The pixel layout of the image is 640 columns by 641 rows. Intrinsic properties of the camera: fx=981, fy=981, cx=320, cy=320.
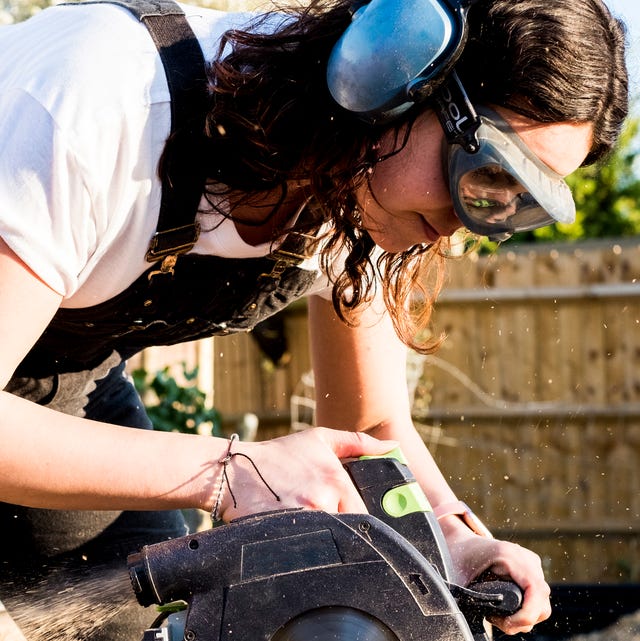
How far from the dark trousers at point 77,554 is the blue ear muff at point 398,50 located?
997 millimetres

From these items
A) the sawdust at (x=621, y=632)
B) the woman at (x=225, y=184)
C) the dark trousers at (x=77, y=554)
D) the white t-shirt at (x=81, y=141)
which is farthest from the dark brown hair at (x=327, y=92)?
the sawdust at (x=621, y=632)

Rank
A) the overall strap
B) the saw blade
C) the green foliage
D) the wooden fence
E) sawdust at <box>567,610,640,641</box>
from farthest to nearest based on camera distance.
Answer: the wooden fence, the green foliage, sawdust at <box>567,610,640,641</box>, the overall strap, the saw blade

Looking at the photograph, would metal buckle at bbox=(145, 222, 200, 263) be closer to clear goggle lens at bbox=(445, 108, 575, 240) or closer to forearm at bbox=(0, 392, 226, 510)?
forearm at bbox=(0, 392, 226, 510)

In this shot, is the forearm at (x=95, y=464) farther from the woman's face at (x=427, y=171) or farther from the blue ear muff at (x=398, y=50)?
the blue ear muff at (x=398, y=50)

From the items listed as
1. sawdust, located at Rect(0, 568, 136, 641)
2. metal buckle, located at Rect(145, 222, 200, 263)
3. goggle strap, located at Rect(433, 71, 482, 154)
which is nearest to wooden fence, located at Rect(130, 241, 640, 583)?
sawdust, located at Rect(0, 568, 136, 641)

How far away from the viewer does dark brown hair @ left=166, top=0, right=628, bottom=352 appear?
145 centimetres

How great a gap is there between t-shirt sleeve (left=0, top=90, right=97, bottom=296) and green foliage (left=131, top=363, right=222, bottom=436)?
344cm

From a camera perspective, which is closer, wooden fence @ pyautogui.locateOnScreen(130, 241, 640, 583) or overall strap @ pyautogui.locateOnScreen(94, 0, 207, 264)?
overall strap @ pyautogui.locateOnScreen(94, 0, 207, 264)

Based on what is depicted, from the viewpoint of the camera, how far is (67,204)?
141cm

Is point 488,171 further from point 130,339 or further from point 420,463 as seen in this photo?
point 130,339

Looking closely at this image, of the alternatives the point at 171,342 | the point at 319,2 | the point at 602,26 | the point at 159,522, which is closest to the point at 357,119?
the point at 319,2

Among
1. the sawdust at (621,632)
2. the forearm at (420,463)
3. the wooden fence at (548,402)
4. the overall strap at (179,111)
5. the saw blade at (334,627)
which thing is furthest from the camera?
the wooden fence at (548,402)

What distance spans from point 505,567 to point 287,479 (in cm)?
47

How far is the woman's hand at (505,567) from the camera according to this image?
1612mm
